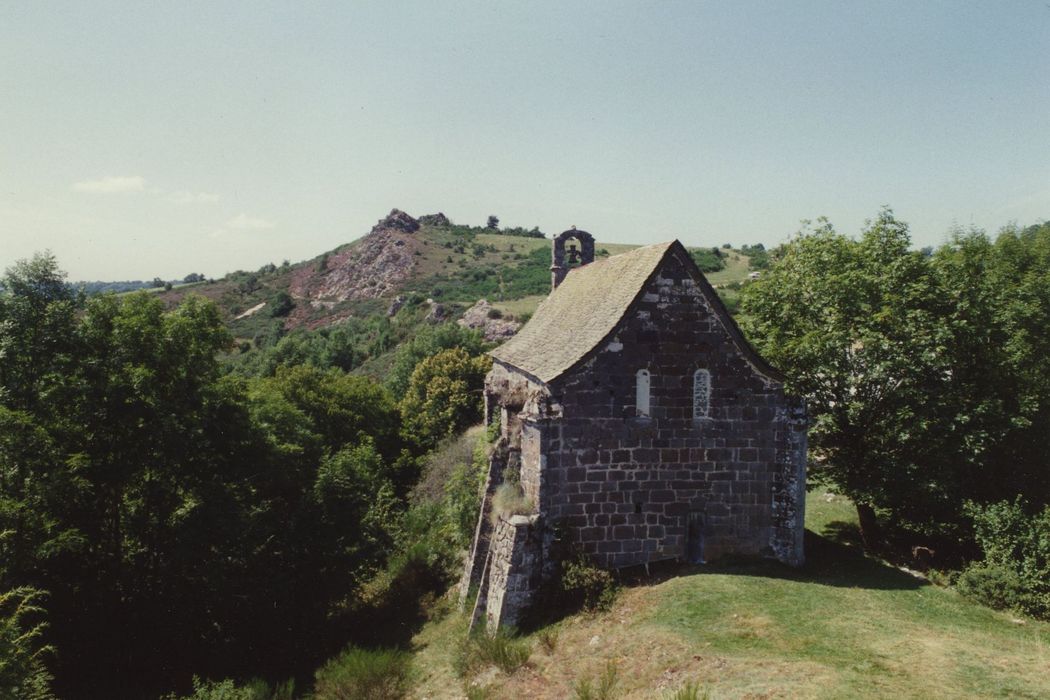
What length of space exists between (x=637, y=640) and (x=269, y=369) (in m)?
45.2

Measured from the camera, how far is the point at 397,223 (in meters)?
114

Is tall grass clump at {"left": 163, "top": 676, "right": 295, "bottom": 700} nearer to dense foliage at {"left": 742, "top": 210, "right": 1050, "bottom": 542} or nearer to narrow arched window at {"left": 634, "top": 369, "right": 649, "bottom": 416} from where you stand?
narrow arched window at {"left": 634, "top": 369, "right": 649, "bottom": 416}

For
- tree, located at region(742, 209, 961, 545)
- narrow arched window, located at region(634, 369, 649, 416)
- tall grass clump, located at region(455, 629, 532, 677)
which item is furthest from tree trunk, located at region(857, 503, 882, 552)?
tall grass clump, located at region(455, 629, 532, 677)

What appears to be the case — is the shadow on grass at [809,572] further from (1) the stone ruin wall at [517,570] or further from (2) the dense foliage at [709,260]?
(2) the dense foliage at [709,260]

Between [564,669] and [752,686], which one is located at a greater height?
[752,686]

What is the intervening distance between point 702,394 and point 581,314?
13.8ft

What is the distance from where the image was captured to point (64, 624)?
597 inches

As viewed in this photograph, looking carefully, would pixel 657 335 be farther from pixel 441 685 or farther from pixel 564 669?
pixel 441 685

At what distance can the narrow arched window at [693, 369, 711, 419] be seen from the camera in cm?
1427

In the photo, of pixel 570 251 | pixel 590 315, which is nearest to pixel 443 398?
pixel 570 251

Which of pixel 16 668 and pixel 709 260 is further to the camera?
pixel 709 260

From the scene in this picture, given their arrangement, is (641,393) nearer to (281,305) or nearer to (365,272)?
(281,305)

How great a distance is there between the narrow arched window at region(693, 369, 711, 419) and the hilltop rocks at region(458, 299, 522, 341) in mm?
38126

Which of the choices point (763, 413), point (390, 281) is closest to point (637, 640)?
point (763, 413)
